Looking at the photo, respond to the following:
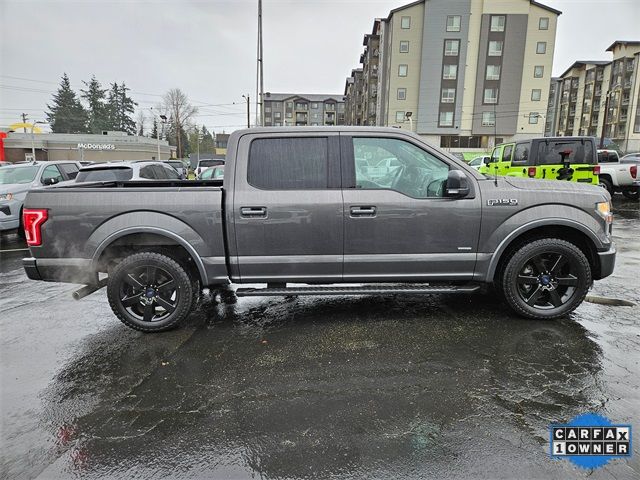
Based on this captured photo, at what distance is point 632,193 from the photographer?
51.9 ft

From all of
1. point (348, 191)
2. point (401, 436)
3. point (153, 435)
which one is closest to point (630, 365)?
point (401, 436)

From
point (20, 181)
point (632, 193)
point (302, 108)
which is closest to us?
point (20, 181)

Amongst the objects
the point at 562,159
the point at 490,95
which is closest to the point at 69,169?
the point at 562,159

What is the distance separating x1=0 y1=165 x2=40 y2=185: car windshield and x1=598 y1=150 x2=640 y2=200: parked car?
1854 cm

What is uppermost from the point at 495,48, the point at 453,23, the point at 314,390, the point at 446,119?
the point at 453,23

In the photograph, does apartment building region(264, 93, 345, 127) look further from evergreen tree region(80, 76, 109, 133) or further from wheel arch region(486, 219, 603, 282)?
wheel arch region(486, 219, 603, 282)

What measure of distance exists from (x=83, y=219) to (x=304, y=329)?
2.46 m

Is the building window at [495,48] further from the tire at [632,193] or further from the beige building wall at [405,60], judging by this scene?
the tire at [632,193]

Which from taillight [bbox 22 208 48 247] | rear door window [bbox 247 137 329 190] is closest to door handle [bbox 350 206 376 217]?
rear door window [bbox 247 137 329 190]

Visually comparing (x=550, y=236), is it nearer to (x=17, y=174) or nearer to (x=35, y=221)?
(x=35, y=221)

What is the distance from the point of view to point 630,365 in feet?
11.0

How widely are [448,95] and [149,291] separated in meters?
50.2

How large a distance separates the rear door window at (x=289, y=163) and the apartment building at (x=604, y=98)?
60945 mm

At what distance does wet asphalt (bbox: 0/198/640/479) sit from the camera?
2.36m
